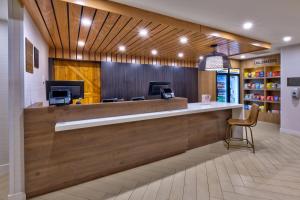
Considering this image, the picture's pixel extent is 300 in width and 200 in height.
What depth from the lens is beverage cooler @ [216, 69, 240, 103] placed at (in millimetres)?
7809

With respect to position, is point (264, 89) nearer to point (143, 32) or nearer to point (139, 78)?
point (139, 78)

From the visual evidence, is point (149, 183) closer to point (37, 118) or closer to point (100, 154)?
point (100, 154)

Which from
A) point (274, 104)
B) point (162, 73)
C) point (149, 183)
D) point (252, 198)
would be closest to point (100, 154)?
point (149, 183)

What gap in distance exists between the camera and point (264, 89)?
6969 millimetres

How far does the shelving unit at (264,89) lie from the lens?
675 centimetres

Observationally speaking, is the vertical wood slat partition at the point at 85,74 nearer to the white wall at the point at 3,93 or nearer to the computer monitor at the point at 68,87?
the white wall at the point at 3,93

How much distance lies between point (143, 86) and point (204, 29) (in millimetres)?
3106

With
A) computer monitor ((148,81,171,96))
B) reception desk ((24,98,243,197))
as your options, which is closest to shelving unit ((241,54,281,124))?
reception desk ((24,98,243,197))

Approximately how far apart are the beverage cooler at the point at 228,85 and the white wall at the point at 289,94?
2.42 m

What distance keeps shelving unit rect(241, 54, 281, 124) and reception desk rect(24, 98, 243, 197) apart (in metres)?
4.57

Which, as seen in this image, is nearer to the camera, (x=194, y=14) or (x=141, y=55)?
(x=194, y=14)

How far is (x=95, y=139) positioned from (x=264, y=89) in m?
6.60

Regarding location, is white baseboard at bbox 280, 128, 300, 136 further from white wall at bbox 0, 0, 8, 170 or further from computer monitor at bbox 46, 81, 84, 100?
white wall at bbox 0, 0, 8, 170

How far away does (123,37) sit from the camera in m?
3.90
